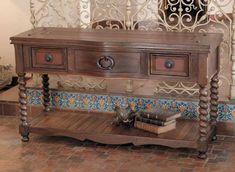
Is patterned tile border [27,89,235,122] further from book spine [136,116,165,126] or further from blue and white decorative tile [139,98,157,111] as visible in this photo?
book spine [136,116,165,126]

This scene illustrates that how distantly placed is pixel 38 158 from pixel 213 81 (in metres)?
1.46

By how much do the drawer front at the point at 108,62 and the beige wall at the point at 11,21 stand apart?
6.26ft

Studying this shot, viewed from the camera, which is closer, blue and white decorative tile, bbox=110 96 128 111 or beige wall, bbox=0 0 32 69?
blue and white decorative tile, bbox=110 96 128 111

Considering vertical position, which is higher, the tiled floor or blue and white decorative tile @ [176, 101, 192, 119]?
blue and white decorative tile @ [176, 101, 192, 119]

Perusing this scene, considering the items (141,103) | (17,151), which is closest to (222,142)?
(141,103)

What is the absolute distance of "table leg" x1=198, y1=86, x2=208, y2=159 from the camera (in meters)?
3.83

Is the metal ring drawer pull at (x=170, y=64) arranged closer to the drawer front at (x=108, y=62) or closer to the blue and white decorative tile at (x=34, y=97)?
the drawer front at (x=108, y=62)

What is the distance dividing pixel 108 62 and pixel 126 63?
0.43ft

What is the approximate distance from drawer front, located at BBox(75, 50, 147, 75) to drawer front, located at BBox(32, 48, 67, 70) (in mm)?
123

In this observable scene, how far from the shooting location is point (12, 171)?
386 cm

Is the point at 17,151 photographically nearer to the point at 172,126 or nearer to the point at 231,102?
the point at 172,126

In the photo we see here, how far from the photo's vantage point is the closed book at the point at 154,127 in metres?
4.11

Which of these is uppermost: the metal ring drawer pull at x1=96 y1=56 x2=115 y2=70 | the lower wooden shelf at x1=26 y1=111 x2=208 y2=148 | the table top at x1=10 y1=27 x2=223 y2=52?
the table top at x1=10 y1=27 x2=223 y2=52

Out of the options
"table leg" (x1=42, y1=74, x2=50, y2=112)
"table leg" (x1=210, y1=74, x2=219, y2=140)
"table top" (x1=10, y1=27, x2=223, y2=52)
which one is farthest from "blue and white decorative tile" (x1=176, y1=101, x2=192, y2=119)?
"table leg" (x1=42, y1=74, x2=50, y2=112)
